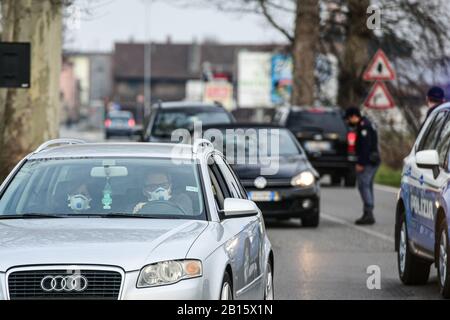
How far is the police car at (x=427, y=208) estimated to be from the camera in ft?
39.4

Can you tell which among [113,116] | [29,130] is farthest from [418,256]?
[113,116]

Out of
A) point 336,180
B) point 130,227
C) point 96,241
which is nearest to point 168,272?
point 96,241

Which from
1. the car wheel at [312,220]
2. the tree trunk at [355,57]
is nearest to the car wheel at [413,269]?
the car wheel at [312,220]

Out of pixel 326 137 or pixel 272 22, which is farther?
pixel 272 22

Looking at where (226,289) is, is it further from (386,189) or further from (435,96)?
(386,189)

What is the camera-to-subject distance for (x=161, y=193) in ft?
30.5

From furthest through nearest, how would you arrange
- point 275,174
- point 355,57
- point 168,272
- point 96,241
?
1. point 355,57
2. point 275,174
3. point 96,241
4. point 168,272

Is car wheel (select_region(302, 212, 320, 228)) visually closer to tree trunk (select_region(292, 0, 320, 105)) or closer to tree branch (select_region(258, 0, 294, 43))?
tree trunk (select_region(292, 0, 320, 105))

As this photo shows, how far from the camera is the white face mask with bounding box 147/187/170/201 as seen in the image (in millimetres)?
9242

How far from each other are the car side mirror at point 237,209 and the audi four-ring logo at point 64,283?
1.54m

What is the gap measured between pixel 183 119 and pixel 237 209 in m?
18.2

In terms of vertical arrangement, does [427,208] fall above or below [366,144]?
above

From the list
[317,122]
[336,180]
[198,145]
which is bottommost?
[336,180]

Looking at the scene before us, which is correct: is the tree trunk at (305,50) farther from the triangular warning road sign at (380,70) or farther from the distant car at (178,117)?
the distant car at (178,117)
